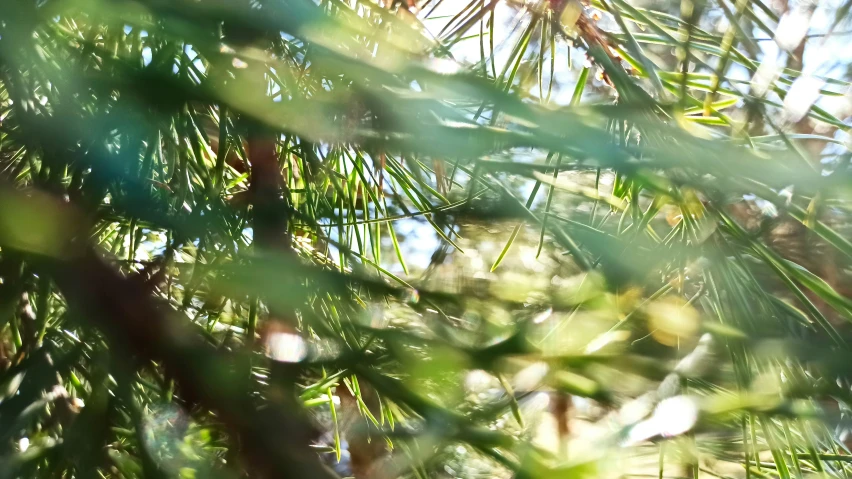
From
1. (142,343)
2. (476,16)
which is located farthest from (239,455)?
(476,16)

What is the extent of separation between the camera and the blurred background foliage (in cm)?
19

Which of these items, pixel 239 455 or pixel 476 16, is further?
pixel 476 16

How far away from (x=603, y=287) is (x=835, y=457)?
0.43 feet

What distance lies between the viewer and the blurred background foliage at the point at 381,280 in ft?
0.64

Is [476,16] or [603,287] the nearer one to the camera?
[603,287]

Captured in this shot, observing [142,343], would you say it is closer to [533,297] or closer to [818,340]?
[533,297]

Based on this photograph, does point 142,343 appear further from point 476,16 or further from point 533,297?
point 476,16

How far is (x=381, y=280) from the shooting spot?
11.5 inches

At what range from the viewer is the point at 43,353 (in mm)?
286

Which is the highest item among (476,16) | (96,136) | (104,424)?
(476,16)

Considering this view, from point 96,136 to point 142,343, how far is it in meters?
0.10

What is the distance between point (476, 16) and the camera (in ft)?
1.26

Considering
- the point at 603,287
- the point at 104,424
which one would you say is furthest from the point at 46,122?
the point at 603,287

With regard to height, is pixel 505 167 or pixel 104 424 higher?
pixel 505 167
